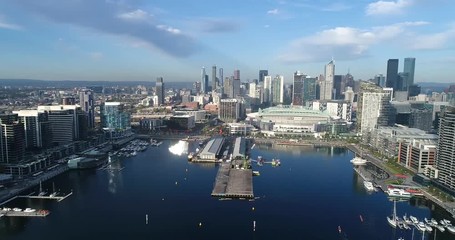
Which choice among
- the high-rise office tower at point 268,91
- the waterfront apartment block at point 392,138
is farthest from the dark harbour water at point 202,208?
the high-rise office tower at point 268,91

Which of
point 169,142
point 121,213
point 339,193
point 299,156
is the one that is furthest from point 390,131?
point 121,213

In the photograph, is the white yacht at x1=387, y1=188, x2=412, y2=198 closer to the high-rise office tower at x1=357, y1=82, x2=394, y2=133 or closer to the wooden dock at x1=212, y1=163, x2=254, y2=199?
the wooden dock at x1=212, y1=163, x2=254, y2=199

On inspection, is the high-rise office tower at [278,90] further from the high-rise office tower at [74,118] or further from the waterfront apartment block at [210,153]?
the high-rise office tower at [74,118]

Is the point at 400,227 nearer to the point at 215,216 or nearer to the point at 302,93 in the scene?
the point at 215,216

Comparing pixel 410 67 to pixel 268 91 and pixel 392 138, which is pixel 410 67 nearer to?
pixel 268 91

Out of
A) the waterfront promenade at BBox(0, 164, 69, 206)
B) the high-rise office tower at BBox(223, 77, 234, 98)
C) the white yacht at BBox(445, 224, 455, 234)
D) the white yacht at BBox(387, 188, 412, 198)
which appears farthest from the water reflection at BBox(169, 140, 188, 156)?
the high-rise office tower at BBox(223, 77, 234, 98)
